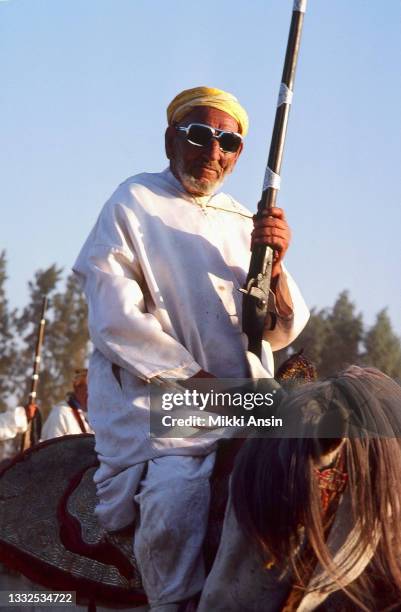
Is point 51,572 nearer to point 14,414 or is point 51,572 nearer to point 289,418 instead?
point 289,418

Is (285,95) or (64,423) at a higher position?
(285,95)

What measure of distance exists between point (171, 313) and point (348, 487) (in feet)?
4.25

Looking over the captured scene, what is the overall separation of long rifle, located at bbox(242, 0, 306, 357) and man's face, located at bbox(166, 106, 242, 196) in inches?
9.1

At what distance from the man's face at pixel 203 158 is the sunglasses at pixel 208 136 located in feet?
0.07

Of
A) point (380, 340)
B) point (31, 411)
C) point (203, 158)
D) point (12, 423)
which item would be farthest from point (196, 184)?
point (380, 340)

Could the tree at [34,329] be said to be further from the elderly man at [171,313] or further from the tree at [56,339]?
the elderly man at [171,313]

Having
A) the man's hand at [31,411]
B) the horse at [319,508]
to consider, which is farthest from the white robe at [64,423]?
the horse at [319,508]

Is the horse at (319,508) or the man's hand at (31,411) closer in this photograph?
the horse at (319,508)

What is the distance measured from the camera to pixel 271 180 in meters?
4.70

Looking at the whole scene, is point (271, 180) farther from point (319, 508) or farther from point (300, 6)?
point (319, 508)

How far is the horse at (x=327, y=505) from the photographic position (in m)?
3.60

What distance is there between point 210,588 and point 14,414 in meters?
6.13

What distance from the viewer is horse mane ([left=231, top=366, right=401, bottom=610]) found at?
359cm

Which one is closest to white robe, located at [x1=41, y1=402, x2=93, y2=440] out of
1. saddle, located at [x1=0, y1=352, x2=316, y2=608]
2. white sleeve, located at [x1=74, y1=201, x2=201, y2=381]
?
saddle, located at [x1=0, y1=352, x2=316, y2=608]
